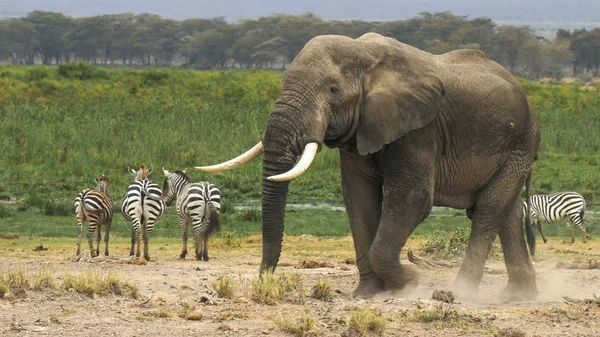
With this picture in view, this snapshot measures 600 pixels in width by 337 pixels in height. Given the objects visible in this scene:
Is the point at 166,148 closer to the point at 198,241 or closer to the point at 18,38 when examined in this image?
the point at 198,241

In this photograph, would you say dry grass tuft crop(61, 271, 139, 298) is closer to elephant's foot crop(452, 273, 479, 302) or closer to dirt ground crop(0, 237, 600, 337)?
dirt ground crop(0, 237, 600, 337)

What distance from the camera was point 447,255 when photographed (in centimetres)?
1289

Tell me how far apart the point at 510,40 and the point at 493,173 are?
65781 mm

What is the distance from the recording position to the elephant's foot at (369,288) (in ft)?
30.9

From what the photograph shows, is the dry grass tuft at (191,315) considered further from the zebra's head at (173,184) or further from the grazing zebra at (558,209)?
the grazing zebra at (558,209)

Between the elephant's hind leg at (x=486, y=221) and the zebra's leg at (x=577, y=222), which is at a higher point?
the elephant's hind leg at (x=486, y=221)

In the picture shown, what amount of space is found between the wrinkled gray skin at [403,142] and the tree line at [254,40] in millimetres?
56234

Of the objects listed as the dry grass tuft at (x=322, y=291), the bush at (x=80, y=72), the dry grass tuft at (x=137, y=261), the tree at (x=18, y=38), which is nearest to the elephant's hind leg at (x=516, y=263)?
the dry grass tuft at (x=322, y=291)

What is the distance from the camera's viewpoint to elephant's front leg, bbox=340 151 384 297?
938 centimetres

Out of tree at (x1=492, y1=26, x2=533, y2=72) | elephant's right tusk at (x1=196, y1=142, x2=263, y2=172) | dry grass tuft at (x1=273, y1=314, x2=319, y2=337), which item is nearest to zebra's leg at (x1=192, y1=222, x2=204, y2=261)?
elephant's right tusk at (x1=196, y1=142, x2=263, y2=172)

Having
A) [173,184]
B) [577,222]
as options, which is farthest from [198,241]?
[577,222]

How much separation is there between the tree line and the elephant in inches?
2214

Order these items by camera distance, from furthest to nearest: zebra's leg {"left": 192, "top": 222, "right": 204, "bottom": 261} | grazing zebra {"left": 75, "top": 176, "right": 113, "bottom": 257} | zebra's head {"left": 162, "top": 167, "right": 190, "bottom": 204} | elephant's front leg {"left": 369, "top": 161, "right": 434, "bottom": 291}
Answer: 1. zebra's head {"left": 162, "top": 167, "right": 190, "bottom": 204}
2. zebra's leg {"left": 192, "top": 222, "right": 204, "bottom": 261}
3. grazing zebra {"left": 75, "top": 176, "right": 113, "bottom": 257}
4. elephant's front leg {"left": 369, "top": 161, "right": 434, "bottom": 291}

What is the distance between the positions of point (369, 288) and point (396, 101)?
5.23 feet
